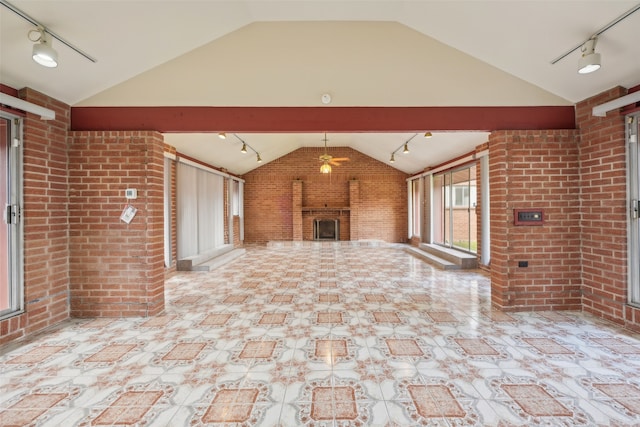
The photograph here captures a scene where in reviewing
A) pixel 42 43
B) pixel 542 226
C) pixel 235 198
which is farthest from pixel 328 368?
pixel 235 198

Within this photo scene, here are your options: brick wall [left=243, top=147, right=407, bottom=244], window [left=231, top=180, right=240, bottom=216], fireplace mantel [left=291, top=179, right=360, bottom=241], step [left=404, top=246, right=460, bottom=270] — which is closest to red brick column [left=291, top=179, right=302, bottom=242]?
fireplace mantel [left=291, top=179, right=360, bottom=241]

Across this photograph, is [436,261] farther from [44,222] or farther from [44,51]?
[44,51]

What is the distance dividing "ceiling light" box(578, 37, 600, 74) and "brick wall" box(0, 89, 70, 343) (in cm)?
508

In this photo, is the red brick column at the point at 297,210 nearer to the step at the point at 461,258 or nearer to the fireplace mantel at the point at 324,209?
the fireplace mantel at the point at 324,209

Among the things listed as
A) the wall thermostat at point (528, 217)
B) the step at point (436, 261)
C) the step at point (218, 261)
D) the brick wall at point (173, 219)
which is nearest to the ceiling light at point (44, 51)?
the brick wall at point (173, 219)

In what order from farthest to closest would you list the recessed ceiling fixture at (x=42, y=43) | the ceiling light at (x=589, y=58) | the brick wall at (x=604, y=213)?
1. the brick wall at (x=604, y=213)
2. the ceiling light at (x=589, y=58)
3. the recessed ceiling fixture at (x=42, y=43)

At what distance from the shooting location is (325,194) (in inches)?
434

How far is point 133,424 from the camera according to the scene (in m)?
1.70

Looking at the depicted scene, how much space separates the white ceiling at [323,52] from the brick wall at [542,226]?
1.97 feet

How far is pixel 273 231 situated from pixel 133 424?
934 cm

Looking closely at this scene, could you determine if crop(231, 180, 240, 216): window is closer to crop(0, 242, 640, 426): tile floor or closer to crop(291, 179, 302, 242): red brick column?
crop(291, 179, 302, 242): red brick column

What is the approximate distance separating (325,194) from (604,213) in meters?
8.37

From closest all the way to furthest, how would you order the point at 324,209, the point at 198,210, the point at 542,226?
the point at 542,226 → the point at 198,210 → the point at 324,209

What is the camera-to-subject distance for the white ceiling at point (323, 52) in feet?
8.23
